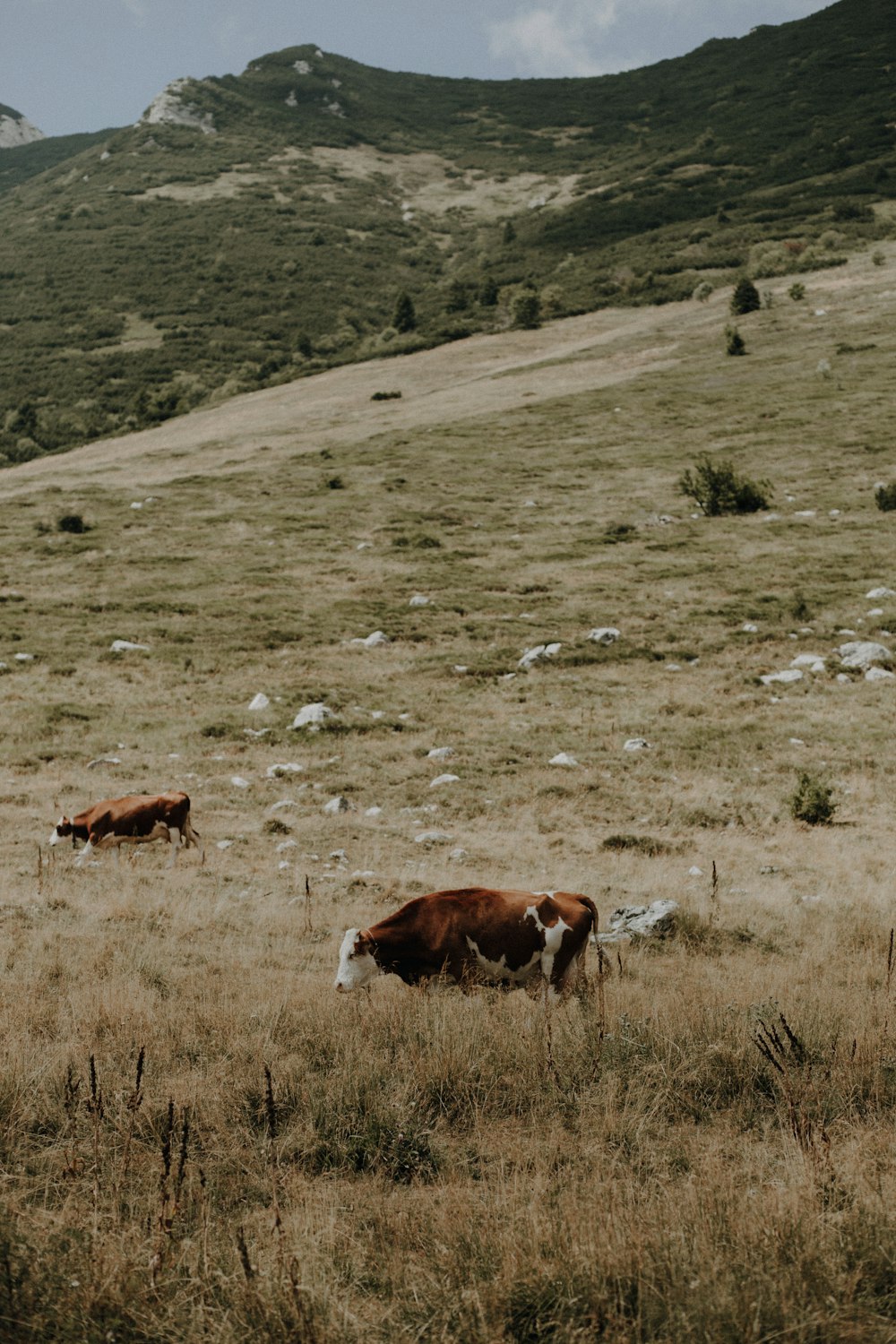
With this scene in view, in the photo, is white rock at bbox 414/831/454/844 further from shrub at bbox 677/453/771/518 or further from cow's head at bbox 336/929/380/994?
shrub at bbox 677/453/771/518

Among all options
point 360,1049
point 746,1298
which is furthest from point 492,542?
point 746,1298

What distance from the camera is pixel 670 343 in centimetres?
5584

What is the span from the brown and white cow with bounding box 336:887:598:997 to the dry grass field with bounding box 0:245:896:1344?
345mm

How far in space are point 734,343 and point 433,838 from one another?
1889 inches

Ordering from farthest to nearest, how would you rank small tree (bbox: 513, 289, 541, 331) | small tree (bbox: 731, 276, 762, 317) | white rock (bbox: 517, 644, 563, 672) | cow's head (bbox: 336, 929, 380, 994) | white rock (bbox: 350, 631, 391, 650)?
small tree (bbox: 513, 289, 541, 331) → small tree (bbox: 731, 276, 762, 317) → white rock (bbox: 350, 631, 391, 650) → white rock (bbox: 517, 644, 563, 672) → cow's head (bbox: 336, 929, 380, 994)

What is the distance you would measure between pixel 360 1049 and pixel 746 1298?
2.53m

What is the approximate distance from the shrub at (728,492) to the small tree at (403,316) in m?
53.0

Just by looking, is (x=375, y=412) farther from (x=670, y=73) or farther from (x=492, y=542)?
(x=670, y=73)

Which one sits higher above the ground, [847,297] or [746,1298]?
[847,297]

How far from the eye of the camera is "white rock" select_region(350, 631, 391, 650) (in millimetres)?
19312

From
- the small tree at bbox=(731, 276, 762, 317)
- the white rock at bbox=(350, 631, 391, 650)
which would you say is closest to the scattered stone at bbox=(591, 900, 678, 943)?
the white rock at bbox=(350, 631, 391, 650)

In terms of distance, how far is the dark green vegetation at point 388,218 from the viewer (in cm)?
7300

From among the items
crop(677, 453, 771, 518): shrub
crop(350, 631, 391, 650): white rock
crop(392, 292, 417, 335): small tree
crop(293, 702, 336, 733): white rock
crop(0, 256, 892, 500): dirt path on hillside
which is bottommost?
crop(293, 702, 336, 733): white rock

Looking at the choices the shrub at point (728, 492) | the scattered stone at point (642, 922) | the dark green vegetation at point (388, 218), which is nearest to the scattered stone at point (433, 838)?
the scattered stone at point (642, 922)
